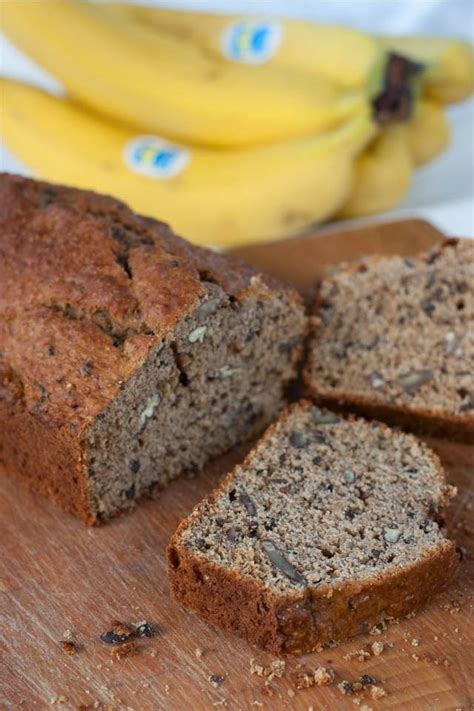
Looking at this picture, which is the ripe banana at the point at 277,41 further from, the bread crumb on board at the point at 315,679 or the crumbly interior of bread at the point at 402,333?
the bread crumb on board at the point at 315,679

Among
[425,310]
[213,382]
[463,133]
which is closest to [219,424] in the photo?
[213,382]

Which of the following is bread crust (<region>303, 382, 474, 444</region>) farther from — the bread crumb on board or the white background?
the white background

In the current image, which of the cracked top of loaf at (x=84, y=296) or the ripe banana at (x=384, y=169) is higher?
the ripe banana at (x=384, y=169)

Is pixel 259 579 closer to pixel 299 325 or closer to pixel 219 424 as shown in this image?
pixel 219 424

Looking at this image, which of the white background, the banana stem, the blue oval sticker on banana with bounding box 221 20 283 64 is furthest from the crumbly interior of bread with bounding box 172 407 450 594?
the white background

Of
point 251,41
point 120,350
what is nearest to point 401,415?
point 120,350

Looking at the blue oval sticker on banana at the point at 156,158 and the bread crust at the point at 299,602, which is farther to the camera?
the blue oval sticker on banana at the point at 156,158

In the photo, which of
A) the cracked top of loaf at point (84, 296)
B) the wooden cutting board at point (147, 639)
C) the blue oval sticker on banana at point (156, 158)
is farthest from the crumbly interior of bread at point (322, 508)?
the blue oval sticker on banana at point (156, 158)
